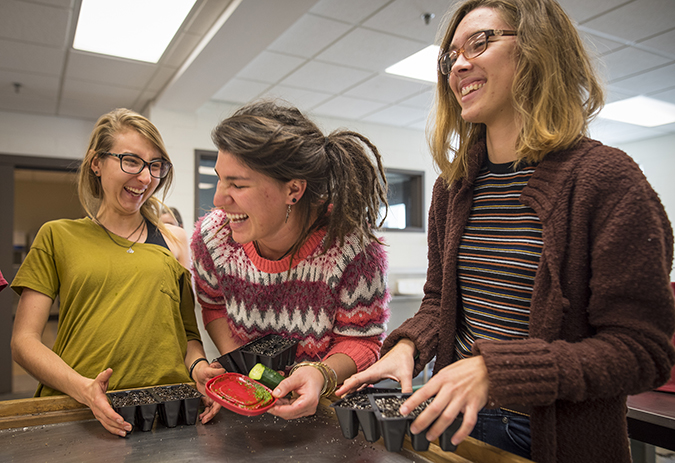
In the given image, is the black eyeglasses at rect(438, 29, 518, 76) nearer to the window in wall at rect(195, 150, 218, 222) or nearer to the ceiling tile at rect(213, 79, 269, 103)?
the ceiling tile at rect(213, 79, 269, 103)

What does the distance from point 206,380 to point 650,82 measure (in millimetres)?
4243

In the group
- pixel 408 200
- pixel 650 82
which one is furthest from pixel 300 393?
pixel 408 200

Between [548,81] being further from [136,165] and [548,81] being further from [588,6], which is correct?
[588,6]

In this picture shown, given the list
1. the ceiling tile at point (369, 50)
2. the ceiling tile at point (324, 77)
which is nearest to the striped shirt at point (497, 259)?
the ceiling tile at point (369, 50)

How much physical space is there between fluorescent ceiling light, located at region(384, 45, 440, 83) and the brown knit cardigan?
2847 mm

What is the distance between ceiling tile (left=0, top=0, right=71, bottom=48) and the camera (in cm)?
267

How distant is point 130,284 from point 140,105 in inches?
142

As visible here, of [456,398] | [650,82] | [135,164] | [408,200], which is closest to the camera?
[456,398]

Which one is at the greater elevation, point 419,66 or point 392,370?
point 419,66

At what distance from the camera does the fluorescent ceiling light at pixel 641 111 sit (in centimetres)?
452

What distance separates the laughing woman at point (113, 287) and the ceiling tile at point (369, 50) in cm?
207

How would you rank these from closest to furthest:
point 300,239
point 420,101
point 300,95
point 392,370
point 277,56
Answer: point 392,370 → point 300,239 → point 277,56 → point 300,95 → point 420,101

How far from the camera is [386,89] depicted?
408 cm

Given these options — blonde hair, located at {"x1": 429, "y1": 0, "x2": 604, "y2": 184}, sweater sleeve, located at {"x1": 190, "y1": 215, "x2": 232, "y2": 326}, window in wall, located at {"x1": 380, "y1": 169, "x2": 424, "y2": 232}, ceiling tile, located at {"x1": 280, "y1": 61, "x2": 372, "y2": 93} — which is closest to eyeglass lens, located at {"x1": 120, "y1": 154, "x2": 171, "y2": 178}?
sweater sleeve, located at {"x1": 190, "y1": 215, "x2": 232, "y2": 326}
